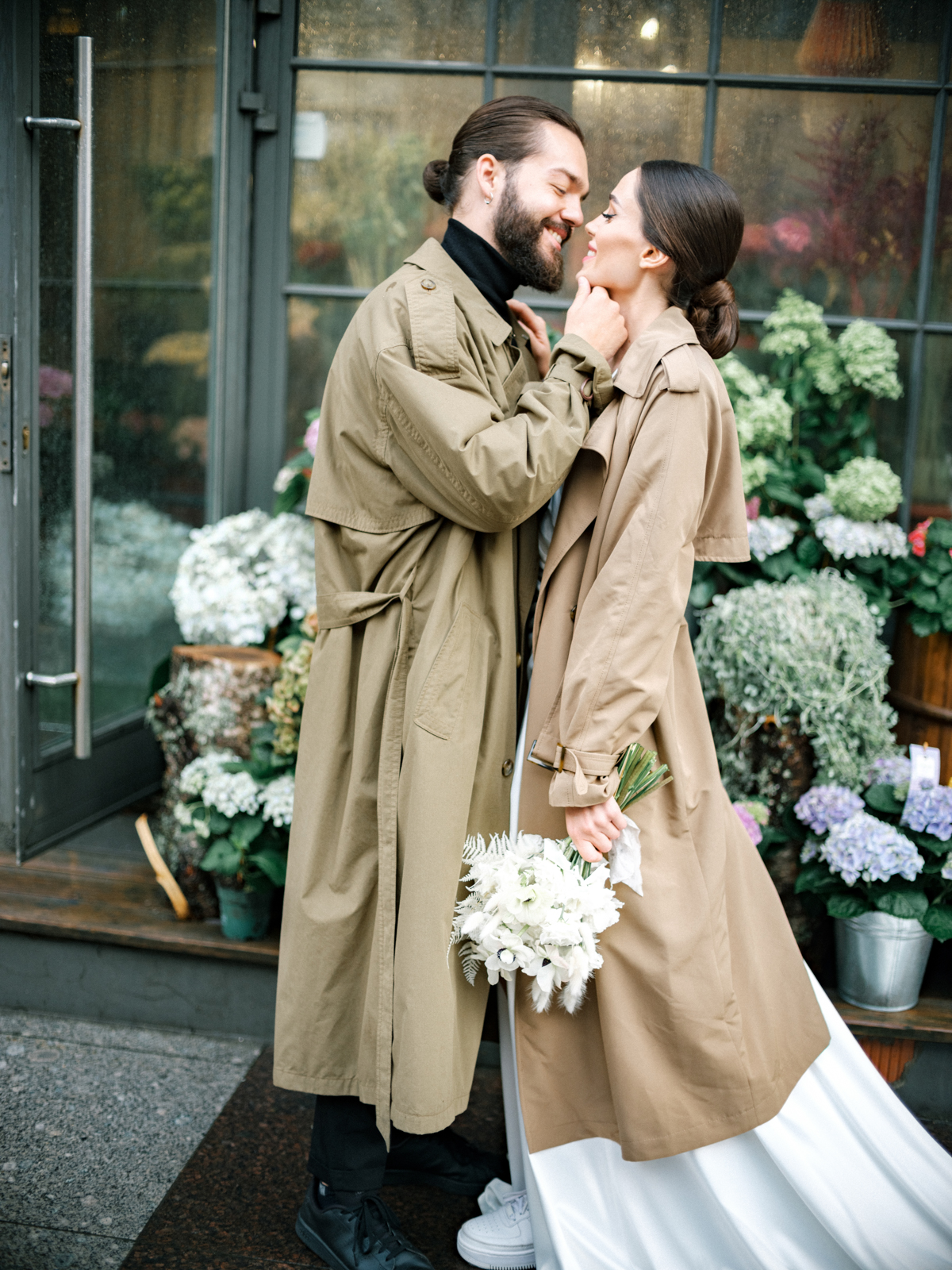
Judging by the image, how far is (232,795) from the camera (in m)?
2.85

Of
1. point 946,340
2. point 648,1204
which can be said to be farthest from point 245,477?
point 648,1204

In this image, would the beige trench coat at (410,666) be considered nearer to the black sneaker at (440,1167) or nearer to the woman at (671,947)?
the woman at (671,947)

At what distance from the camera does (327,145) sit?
3.56 m

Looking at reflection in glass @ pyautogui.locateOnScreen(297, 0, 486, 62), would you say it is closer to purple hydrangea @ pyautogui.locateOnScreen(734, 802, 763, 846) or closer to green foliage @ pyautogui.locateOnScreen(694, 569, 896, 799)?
green foliage @ pyautogui.locateOnScreen(694, 569, 896, 799)

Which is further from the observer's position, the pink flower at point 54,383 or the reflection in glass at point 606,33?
the reflection in glass at point 606,33

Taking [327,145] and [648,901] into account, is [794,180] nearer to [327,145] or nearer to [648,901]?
[327,145]

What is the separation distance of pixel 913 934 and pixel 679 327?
1640 millimetres

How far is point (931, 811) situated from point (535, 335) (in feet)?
5.02

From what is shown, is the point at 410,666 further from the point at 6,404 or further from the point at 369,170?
the point at 369,170

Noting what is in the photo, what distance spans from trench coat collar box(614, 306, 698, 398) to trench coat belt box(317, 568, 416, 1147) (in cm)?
52

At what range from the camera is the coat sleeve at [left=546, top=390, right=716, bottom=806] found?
1827mm

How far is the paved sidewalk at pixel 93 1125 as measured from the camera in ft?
7.16

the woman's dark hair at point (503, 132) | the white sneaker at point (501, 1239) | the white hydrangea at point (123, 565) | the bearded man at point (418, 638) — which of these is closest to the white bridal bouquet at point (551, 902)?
the bearded man at point (418, 638)

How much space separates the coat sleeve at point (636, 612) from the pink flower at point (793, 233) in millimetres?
1817
